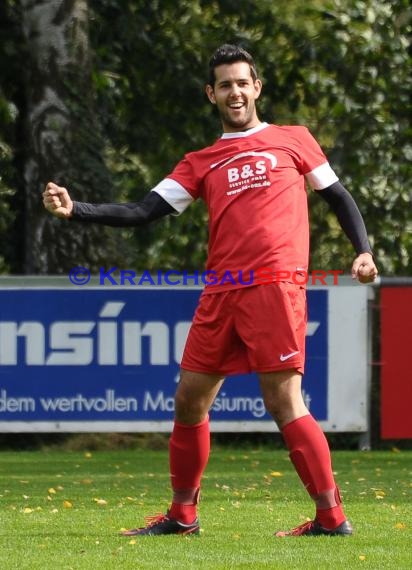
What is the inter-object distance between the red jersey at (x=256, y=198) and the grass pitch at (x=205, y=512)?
3.82 ft

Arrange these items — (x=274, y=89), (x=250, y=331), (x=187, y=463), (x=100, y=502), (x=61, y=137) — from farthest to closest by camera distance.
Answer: (x=274, y=89), (x=61, y=137), (x=100, y=502), (x=187, y=463), (x=250, y=331)

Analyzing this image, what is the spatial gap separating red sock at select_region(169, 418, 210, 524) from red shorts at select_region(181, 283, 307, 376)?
13.5 inches

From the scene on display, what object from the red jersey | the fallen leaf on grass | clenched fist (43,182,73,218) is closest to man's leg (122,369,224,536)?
the red jersey

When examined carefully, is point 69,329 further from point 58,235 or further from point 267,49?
point 267,49

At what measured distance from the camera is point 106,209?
6.92 metres

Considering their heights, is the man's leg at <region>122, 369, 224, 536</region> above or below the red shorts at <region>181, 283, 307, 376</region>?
below

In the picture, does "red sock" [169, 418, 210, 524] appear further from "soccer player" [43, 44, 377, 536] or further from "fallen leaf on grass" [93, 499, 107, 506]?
"fallen leaf on grass" [93, 499, 107, 506]

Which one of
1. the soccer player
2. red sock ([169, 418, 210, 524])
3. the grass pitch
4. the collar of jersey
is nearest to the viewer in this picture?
the grass pitch

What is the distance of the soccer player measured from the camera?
6.70 m

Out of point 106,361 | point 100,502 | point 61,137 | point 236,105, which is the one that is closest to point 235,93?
point 236,105

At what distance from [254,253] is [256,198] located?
0.80 feet

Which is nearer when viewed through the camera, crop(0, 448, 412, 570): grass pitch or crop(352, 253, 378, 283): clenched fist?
crop(0, 448, 412, 570): grass pitch

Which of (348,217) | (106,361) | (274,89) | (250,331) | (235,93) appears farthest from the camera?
(274,89)

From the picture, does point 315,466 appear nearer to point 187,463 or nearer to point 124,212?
point 187,463
